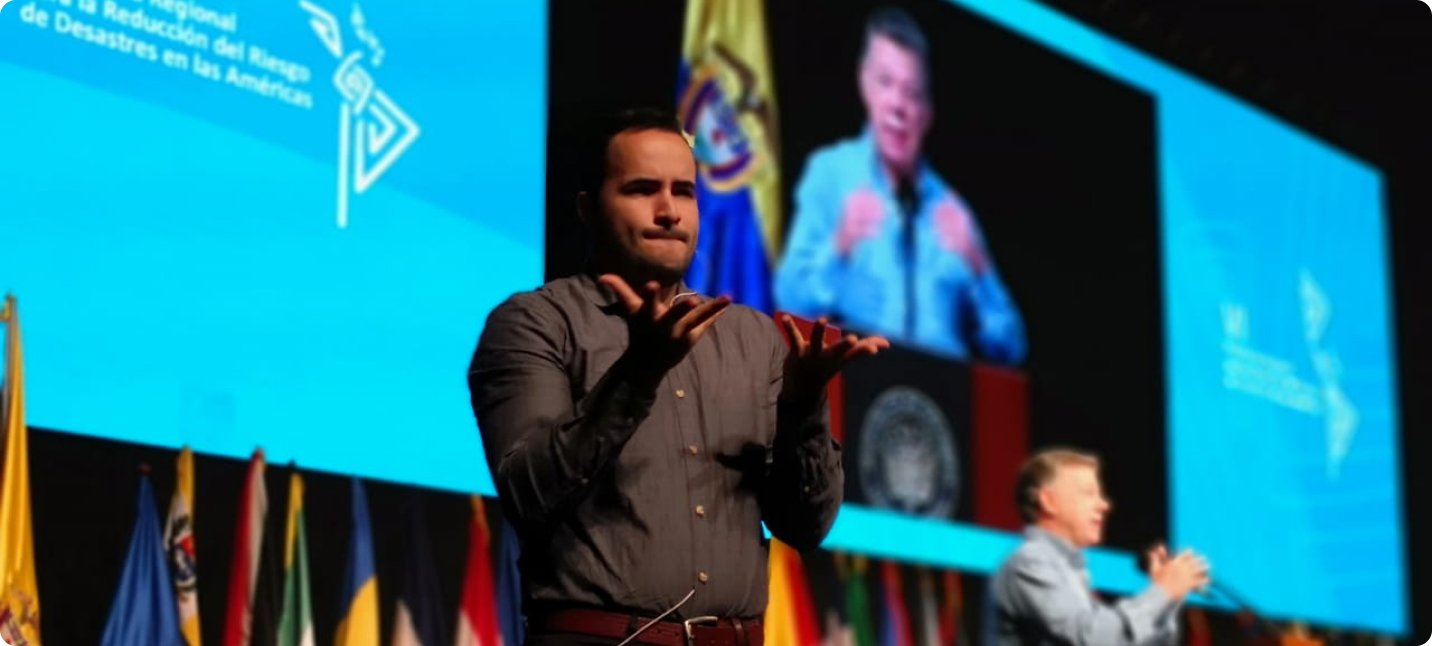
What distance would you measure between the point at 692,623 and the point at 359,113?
2.15 m

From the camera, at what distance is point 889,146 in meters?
5.58

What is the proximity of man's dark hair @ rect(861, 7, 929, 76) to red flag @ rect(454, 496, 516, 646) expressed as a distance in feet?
5.86

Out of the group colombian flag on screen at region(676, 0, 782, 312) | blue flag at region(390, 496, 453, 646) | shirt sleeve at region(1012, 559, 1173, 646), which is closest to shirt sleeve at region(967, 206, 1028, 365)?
colombian flag on screen at region(676, 0, 782, 312)

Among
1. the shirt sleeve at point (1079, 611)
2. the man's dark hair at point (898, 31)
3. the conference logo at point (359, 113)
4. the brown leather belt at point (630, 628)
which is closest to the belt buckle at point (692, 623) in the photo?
the brown leather belt at point (630, 628)

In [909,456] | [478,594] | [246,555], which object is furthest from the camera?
[909,456]

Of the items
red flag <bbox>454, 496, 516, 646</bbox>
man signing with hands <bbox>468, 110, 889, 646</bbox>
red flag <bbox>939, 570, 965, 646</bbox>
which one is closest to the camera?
man signing with hands <bbox>468, 110, 889, 646</bbox>

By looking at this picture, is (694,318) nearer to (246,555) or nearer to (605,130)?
(605,130)

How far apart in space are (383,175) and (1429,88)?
14.6 feet

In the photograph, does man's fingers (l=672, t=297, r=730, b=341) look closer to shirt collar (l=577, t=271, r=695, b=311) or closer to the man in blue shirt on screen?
shirt collar (l=577, t=271, r=695, b=311)

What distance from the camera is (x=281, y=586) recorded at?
4043 millimetres

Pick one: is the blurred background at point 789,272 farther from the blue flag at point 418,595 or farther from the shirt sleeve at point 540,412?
the shirt sleeve at point 540,412

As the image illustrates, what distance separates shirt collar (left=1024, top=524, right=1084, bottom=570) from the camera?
4.81m

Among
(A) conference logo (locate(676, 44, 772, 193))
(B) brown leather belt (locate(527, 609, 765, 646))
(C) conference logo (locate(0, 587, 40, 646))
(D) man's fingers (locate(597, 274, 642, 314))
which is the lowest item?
(B) brown leather belt (locate(527, 609, 765, 646))

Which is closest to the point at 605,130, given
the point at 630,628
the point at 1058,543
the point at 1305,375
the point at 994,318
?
the point at 630,628
